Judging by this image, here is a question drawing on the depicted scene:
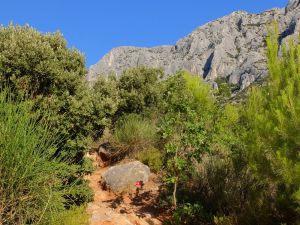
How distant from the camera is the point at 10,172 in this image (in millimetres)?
5113

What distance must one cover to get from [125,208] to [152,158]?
269 cm

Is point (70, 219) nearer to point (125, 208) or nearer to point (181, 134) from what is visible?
point (125, 208)

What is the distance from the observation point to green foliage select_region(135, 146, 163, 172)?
11552 millimetres

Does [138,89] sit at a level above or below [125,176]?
above

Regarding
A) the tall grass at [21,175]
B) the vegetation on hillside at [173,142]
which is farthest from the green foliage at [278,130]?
the tall grass at [21,175]

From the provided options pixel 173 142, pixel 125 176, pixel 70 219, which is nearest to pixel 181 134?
pixel 173 142

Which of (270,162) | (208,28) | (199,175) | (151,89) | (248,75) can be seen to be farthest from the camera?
(208,28)

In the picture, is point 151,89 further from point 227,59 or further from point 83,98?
point 227,59

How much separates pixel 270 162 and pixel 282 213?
124 centimetres

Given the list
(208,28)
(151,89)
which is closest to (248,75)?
(208,28)

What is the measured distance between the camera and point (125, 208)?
932 centimetres

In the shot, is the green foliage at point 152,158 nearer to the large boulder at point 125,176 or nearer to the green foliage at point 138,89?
the large boulder at point 125,176

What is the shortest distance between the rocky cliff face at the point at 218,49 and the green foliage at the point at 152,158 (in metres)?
89.9

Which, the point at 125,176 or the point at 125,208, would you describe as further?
the point at 125,176
